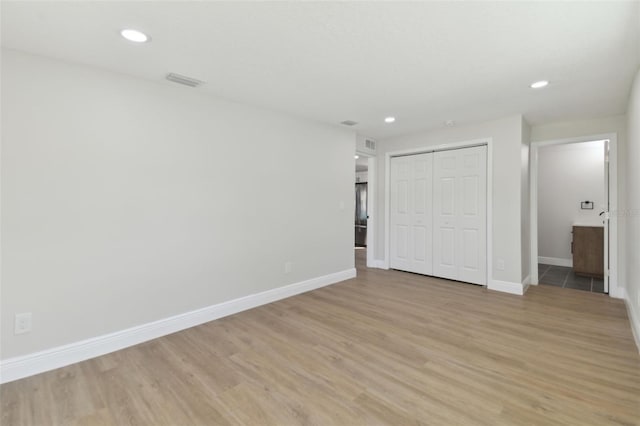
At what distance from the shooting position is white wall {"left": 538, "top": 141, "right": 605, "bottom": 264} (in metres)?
5.59

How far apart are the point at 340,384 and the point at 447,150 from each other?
12.9 ft

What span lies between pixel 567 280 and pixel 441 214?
2.28 metres

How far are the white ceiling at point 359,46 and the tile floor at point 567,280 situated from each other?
267cm

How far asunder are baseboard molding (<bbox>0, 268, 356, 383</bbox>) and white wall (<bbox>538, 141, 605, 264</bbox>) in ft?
17.9

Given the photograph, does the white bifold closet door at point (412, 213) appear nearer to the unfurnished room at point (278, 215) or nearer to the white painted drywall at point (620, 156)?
the unfurnished room at point (278, 215)

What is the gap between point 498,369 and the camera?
2262mm

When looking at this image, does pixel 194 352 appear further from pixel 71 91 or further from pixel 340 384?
pixel 71 91

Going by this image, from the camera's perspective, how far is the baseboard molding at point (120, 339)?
2213 millimetres

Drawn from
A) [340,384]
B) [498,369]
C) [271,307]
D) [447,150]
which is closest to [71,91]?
[271,307]

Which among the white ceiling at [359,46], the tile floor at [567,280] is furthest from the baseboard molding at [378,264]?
the white ceiling at [359,46]

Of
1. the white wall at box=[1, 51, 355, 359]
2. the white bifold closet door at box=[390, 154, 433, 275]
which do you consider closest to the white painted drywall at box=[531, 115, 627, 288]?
the white bifold closet door at box=[390, 154, 433, 275]

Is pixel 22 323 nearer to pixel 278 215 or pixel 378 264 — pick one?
pixel 278 215

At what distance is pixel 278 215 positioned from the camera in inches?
154

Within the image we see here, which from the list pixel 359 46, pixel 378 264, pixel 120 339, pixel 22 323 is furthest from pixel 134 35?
pixel 378 264
